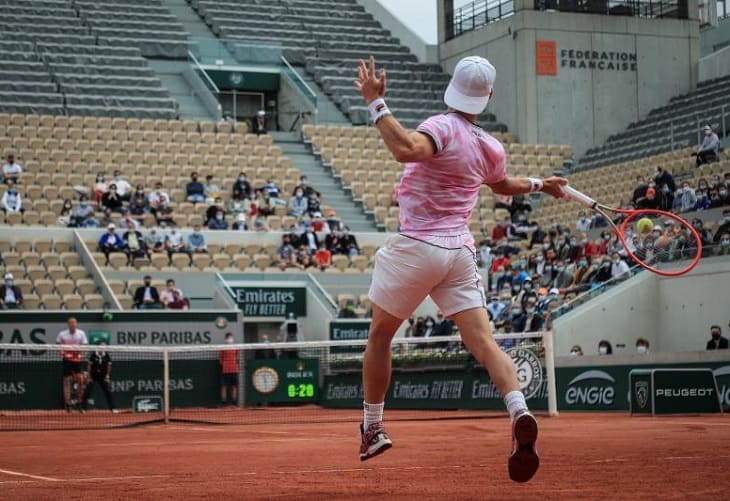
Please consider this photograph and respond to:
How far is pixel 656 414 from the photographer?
18.0 meters

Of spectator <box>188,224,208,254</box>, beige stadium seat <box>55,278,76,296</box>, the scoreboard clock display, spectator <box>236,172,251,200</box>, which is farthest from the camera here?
spectator <box>236,172,251,200</box>

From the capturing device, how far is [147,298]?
27.6 m

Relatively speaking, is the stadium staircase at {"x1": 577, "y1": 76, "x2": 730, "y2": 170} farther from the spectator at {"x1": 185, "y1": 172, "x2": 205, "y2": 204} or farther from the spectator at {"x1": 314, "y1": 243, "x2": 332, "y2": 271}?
the spectator at {"x1": 185, "y1": 172, "x2": 205, "y2": 204}

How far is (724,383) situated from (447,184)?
41.1ft

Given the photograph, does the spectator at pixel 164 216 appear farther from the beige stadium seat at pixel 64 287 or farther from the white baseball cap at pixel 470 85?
the white baseball cap at pixel 470 85

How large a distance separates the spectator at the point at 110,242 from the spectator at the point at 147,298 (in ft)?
6.59

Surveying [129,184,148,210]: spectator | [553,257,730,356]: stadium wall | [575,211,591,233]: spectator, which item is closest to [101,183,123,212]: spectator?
[129,184,148,210]: spectator

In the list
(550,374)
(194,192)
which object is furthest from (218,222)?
(550,374)

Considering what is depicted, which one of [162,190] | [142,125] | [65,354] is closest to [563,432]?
[65,354]

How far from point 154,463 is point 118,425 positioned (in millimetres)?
9700

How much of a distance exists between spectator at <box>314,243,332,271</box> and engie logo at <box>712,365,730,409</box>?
14194mm

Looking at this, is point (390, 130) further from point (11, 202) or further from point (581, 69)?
point (581, 69)

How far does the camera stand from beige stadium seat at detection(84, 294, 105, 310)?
1097 inches

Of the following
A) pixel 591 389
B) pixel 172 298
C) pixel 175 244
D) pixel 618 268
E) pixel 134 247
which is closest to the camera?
pixel 591 389
